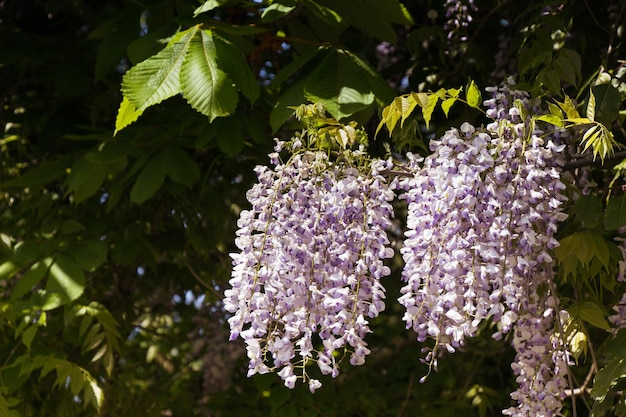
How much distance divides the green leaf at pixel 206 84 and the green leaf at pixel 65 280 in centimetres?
90

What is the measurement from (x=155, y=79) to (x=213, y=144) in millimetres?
1008

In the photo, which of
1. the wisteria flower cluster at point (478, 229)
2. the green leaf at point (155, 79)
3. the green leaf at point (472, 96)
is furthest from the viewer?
the green leaf at point (155, 79)

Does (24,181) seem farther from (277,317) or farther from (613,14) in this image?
(613,14)

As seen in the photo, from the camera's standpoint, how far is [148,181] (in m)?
2.93

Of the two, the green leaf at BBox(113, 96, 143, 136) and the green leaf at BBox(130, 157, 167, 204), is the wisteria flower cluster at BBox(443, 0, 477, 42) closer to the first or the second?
the green leaf at BBox(130, 157, 167, 204)

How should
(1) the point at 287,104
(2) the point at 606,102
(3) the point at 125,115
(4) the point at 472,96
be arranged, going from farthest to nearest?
(1) the point at 287,104
(3) the point at 125,115
(2) the point at 606,102
(4) the point at 472,96

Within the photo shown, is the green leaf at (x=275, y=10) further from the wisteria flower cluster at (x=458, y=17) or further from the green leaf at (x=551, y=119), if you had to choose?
the wisteria flower cluster at (x=458, y=17)

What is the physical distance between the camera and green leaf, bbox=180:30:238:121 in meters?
2.23

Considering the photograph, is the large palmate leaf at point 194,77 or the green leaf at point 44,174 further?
the green leaf at point 44,174

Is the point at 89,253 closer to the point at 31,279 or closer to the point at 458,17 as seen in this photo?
the point at 31,279

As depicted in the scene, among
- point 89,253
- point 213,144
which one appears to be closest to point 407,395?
point 213,144

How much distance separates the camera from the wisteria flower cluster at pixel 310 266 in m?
2.04

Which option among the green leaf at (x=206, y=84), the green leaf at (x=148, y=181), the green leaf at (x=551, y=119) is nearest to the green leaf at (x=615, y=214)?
the green leaf at (x=551, y=119)

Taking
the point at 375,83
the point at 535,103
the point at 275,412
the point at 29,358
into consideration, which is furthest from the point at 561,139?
the point at 29,358
